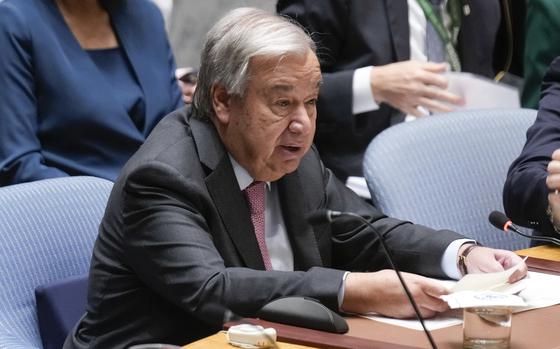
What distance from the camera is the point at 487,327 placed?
2.27 metres

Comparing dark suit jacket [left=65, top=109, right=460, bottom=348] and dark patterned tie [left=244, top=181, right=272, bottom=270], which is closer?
dark suit jacket [left=65, top=109, right=460, bottom=348]

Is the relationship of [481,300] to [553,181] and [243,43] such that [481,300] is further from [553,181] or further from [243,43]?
[553,181]

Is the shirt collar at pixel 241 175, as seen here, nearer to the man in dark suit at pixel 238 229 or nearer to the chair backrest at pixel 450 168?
the man in dark suit at pixel 238 229

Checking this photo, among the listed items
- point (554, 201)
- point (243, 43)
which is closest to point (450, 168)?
point (554, 201)

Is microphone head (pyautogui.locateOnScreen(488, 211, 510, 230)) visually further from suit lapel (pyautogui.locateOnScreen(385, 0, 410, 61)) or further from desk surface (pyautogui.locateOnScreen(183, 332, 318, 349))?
suit lapel (pyautogui.locateOnScreen(385, 0, 410, 61))

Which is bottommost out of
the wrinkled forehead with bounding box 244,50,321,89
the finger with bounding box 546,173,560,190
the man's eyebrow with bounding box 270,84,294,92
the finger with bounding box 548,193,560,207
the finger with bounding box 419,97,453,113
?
the finger with bounding box 419,97,453,113

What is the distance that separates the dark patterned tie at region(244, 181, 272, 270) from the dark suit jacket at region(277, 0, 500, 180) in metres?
1.18

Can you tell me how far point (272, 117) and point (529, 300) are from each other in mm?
725

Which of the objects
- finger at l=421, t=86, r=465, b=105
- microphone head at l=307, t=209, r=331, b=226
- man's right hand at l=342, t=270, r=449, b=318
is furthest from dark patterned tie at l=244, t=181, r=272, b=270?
finger at l=421, t=86, r=465, b=105

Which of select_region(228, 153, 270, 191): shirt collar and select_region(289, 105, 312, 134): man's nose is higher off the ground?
select_region(289, 105, 312, 134): man's nose

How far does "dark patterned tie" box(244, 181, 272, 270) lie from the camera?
9.46 ft

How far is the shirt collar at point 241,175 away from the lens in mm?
2893

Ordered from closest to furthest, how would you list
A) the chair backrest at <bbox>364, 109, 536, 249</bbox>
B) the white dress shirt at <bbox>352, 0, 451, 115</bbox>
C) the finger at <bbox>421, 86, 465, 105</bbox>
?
the chair backrest at <bbox>364, 109, 536, 249</bbox>
the finger at <bbox>421, 86, 465, 105</bbox>
the white dress shirt at <bbox>352, 0, 451, 115</bbox>

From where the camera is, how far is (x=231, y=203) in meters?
2.78
